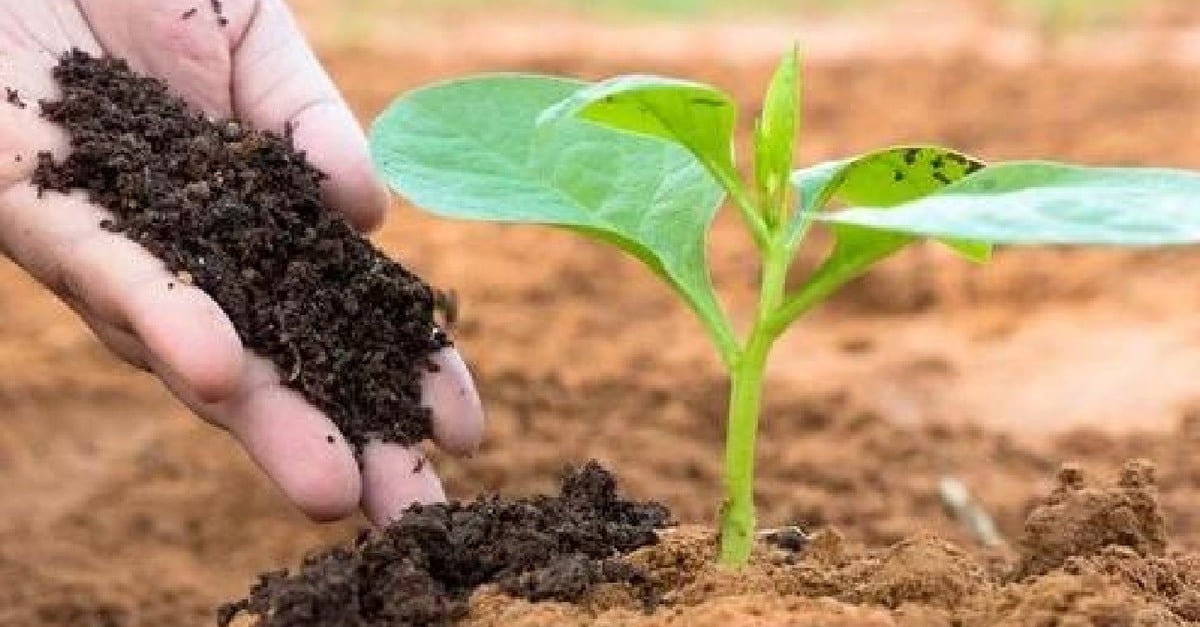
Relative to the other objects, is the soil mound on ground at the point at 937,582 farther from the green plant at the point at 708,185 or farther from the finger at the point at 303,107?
the finger at the point at 303,107

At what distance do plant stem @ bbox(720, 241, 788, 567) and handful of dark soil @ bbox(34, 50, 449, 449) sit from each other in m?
0.36

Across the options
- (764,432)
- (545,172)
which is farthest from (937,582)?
(764,432)

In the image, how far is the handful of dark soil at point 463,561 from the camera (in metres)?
1.29

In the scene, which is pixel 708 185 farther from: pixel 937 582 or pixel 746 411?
pixel 937 582

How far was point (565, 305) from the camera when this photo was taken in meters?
3.38

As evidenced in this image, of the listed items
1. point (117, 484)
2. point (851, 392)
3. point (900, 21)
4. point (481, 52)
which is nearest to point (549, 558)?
point (117, 484)

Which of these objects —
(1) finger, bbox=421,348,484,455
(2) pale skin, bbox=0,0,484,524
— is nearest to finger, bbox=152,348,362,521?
(2) pale skin, bbox=0,0,484,524

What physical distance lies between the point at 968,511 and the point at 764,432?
1.43 feet

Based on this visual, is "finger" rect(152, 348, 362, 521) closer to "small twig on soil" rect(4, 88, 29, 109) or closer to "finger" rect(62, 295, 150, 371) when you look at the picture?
"finger" rect(62, 295, 150, 371)

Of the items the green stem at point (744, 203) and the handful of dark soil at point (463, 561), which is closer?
the handful of dark soil at point (463, 561)

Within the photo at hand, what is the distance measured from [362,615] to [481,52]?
4523 mm

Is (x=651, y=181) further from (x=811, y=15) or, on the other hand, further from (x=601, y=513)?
(x=811, y=15)

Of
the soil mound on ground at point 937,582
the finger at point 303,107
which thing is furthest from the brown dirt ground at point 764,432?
the finger at point 303,107

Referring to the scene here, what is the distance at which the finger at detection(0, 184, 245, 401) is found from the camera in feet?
5.09
